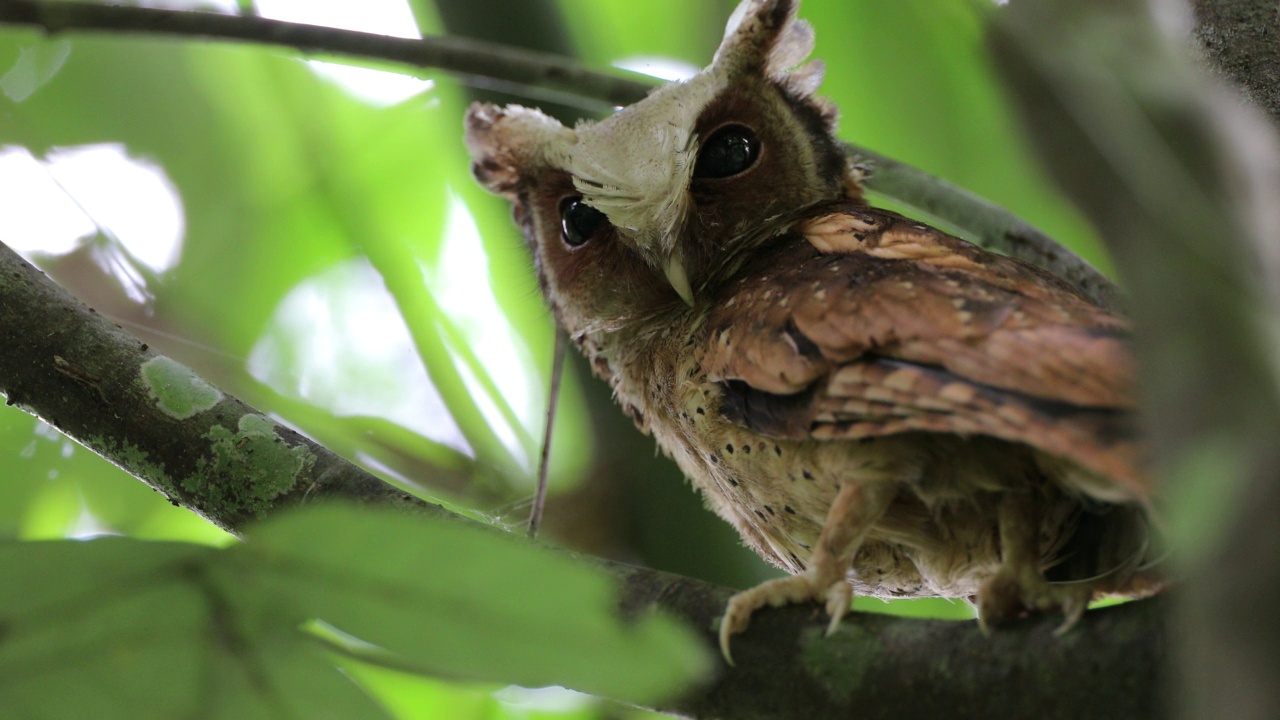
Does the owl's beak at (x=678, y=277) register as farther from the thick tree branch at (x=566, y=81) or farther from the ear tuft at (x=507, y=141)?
the ear tuft at (x=507, y=141)

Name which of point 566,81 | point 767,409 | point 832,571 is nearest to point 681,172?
point 566,81

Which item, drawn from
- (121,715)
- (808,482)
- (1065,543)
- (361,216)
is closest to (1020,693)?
(808,482)

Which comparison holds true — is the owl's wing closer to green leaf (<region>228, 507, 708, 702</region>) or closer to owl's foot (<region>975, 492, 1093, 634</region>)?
owl's foot (<region>975, 492, 1093, 634</region>)

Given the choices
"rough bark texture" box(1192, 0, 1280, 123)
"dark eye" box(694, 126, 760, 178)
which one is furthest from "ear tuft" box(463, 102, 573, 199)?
"rough bark texture" box(1192, 0, 1280, 123)

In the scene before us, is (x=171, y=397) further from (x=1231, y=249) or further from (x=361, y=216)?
(x=361, y=216)

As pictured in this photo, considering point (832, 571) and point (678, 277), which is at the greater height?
point (678, 277)

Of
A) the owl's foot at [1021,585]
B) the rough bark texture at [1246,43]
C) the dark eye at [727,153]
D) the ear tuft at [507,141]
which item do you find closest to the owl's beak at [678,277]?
the dark eye at [727,153]

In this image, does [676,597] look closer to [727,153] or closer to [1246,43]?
[727,153]
